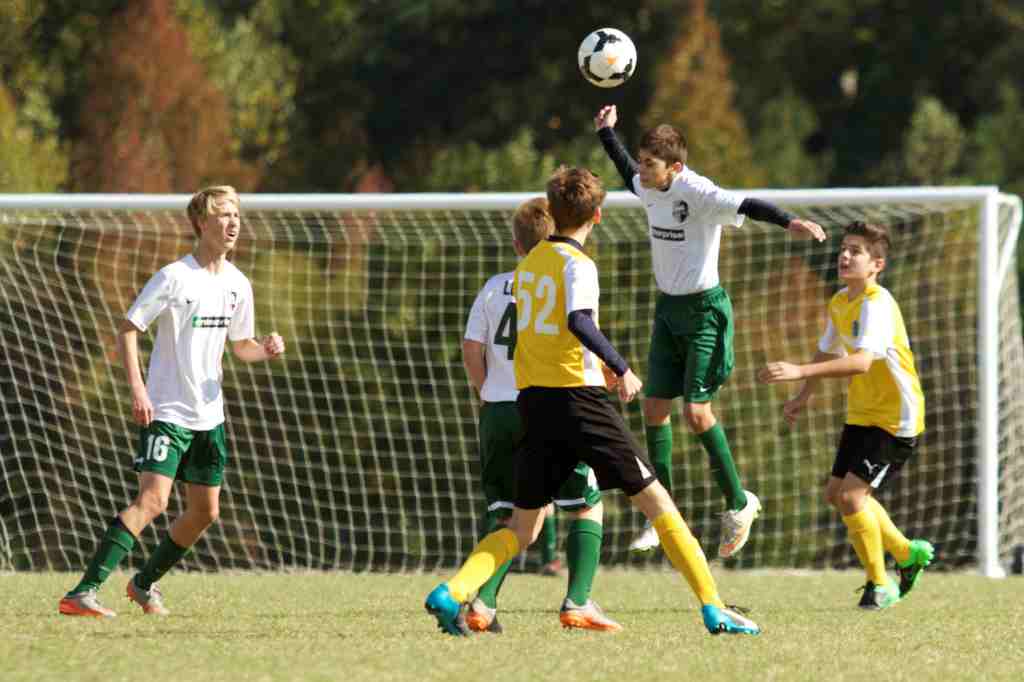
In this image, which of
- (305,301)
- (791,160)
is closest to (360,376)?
(305,301)

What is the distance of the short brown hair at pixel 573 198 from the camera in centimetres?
658

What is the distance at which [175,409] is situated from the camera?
24.7ft

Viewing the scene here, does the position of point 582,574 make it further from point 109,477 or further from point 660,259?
point 109,477

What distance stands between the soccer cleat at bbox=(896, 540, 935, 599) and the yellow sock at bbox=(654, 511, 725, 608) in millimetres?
2129

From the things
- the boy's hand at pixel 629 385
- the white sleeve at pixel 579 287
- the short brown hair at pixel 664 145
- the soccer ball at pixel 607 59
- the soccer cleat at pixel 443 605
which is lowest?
the soccer cleat at pixel 443 605

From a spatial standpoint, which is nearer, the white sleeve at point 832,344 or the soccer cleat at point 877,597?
the soccer cleat at point 877,597

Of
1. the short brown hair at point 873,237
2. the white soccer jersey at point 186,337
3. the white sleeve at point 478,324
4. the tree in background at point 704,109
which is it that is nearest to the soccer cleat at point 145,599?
the white soccer jersey at point 186,337

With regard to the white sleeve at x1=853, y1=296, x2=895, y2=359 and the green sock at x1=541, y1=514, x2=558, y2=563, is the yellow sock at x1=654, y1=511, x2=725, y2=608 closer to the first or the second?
the white sleeve at x1=853, y1=296, x2=895, y2=359

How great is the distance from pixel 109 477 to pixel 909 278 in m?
6.13

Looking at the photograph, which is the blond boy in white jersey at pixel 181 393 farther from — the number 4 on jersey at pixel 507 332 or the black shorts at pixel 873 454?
the black shorts at pixel 873 454

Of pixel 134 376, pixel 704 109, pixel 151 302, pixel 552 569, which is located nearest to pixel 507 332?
pixel 151 302

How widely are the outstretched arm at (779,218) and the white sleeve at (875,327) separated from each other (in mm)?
667

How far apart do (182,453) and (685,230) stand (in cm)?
252

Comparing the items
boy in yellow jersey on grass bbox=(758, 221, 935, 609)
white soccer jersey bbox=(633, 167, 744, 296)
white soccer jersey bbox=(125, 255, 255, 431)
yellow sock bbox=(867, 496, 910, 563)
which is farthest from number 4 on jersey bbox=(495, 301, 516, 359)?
yellow sock bbox=(867, 496, 910, 563)
